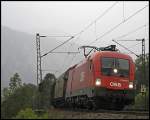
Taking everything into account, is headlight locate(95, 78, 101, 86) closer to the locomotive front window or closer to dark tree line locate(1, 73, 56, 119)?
the locomotive front window

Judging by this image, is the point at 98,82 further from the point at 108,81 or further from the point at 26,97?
the point at 26,97

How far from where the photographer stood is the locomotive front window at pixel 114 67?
73.7 feet

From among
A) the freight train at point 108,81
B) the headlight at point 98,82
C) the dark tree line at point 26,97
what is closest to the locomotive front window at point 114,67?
the freight train at point 108,81

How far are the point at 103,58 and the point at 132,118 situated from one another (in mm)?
8588

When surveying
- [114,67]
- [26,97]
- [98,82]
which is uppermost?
[114,67]

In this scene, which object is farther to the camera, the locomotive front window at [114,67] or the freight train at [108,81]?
the locomotive front window at [114,67]

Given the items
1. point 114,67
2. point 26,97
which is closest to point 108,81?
point 114,67

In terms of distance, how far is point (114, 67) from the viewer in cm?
2267

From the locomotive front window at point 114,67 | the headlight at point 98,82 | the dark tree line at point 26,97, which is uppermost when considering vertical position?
the locomotive front window at point 114,67

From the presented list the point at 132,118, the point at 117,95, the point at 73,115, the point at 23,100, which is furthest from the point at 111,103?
the point at 23,100

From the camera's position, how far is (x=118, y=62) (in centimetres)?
2291

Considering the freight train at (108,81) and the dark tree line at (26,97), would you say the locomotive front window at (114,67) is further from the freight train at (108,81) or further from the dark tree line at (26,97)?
the dark tree line at (26,97)

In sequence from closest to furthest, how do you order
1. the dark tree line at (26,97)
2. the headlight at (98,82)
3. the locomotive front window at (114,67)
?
the headlight at (98,82) < the locomotive front window at (114,67) < the dark tree line at (26,97)

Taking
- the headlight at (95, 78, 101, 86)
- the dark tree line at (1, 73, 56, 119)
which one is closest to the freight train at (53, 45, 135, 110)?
the headlight at (95, 78, 101, 86)
